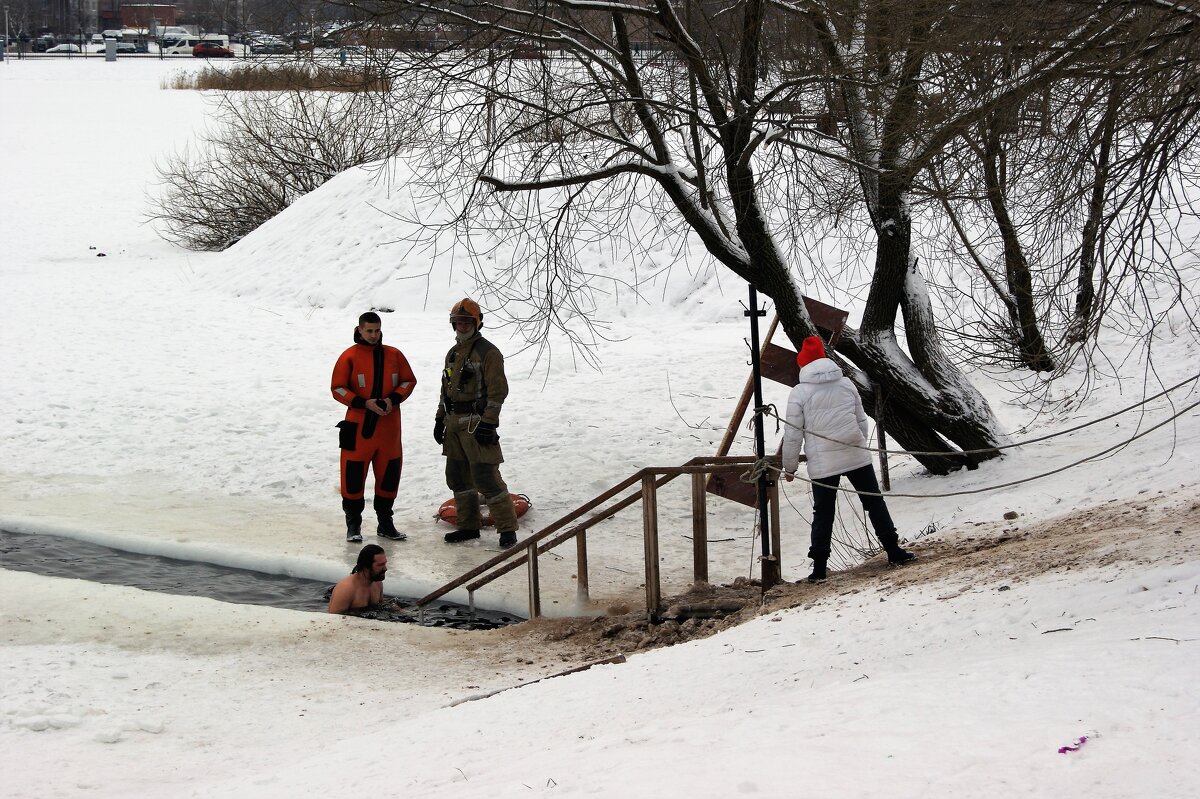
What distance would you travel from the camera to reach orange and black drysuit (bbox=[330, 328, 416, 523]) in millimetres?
8922

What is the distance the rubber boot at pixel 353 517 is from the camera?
902 cm

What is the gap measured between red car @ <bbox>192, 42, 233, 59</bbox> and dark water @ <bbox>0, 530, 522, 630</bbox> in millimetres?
53736

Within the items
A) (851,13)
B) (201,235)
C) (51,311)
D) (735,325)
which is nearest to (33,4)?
(201,235)

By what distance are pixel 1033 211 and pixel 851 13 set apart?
1845mm

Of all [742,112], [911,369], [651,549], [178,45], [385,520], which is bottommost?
[385,520]

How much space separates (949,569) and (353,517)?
15.4 feet

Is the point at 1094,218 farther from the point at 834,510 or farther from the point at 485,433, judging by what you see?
the point at 485,433

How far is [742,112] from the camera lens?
823cm

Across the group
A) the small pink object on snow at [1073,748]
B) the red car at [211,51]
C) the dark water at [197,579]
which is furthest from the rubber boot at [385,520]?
→ the red car at [211,51]

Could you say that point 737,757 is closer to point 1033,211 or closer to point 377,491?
point 1033,211

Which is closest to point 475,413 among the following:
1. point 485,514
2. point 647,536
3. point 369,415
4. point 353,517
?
point 369,415

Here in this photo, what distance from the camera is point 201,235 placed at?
2591cm

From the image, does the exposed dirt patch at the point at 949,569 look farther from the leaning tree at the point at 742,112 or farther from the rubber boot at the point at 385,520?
the rubber boot at the point at 385,520

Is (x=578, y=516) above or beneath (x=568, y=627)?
above
